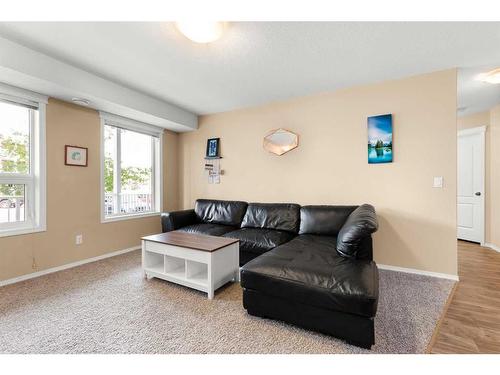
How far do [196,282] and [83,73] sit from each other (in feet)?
8.72

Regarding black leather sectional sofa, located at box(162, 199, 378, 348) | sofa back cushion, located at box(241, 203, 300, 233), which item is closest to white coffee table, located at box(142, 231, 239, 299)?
black leather sectional sofa, located at box(162, 199, 378, 348)

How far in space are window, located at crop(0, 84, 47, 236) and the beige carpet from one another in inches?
27.7

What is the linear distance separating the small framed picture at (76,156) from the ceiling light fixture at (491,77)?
508 centimetres

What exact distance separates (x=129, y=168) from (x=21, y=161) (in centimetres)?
138

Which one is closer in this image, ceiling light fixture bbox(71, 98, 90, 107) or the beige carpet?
the beige carpet

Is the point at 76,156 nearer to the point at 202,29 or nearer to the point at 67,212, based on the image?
the point at 67,212

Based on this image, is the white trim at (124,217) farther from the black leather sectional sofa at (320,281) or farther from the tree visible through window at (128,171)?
the black leather sectional sofa at (320,281)

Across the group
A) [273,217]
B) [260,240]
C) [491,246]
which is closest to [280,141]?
[273,217]

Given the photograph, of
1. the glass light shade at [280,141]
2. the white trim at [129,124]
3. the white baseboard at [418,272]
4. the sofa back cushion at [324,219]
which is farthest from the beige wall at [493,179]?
the white trim at [129,124]

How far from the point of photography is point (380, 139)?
2.97m

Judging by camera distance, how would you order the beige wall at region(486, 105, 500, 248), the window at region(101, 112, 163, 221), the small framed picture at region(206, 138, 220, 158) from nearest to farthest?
the window at region(101, 112, 163, 221) → the beige wall at region(486, 105, 500, 248) → the small framed picture at region(206, 138, 220, 158)

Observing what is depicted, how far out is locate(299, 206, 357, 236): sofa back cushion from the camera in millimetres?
2833

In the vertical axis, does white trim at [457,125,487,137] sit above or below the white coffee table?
above

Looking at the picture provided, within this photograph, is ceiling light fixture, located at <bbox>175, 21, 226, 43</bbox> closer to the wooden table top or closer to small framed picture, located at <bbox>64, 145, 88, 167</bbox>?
the wooden table top
